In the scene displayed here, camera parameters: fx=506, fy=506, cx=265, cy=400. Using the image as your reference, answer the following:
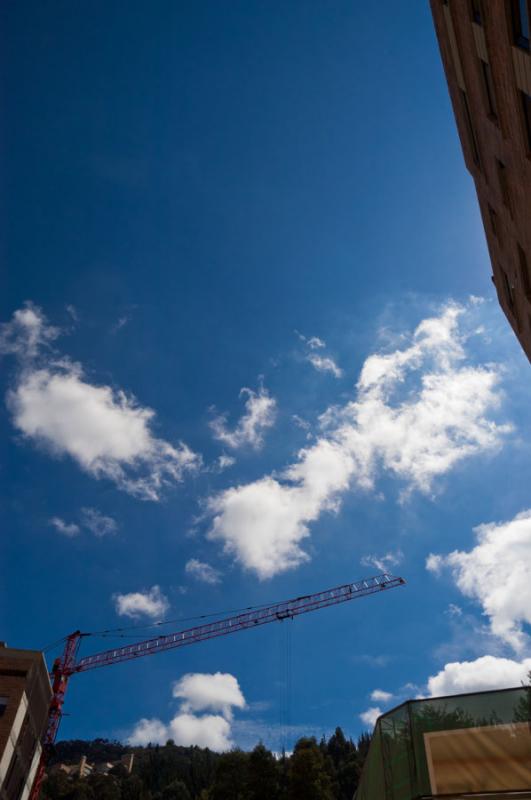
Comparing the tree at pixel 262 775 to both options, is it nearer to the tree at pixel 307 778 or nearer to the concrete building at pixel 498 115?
the tree at pixel 307 778

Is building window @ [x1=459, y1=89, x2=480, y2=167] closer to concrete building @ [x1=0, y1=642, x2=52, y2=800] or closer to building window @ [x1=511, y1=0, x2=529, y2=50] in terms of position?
building window @ [x1=511, y1=0, x2=529, y2=50]

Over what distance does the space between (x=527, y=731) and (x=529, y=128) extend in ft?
44.6

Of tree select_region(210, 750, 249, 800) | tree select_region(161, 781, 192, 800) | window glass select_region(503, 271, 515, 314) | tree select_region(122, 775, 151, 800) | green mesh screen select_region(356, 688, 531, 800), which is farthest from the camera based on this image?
tree select_region(161, 781, 192, 800)

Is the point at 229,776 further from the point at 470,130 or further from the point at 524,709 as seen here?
the point at 470,130

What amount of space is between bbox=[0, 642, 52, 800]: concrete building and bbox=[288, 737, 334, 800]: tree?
38.9 m

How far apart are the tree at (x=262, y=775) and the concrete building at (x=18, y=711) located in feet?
133

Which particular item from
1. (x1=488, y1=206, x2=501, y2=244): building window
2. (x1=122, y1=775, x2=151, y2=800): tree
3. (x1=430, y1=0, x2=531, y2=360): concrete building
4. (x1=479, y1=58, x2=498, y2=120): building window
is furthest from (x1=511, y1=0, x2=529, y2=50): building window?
(x1=122, y1=775, x2=151, y2=800): tree

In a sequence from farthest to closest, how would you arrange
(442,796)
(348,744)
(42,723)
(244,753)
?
(348,744)
(244,753)
(42,723)
(442,796)

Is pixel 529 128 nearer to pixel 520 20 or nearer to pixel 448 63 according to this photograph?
pixel 520 20

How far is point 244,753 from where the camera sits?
246 ft

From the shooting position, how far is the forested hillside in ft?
208

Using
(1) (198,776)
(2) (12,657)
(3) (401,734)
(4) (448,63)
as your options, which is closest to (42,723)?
(2) (12,657)

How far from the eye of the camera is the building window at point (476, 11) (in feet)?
45.6

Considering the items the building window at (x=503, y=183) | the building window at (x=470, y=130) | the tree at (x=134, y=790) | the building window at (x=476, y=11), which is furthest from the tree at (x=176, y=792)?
the building window at (x=476, y=11)
